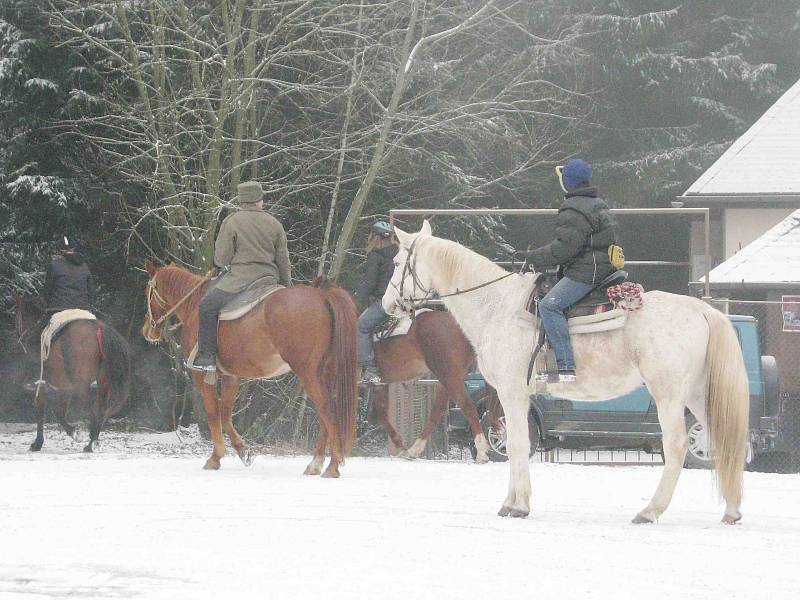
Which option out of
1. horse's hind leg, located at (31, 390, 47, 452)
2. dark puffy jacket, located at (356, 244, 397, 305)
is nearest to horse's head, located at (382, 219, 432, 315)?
dark puffy jacket, located at (356, 244, 397, 305)

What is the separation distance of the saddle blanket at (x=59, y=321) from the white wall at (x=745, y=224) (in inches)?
603

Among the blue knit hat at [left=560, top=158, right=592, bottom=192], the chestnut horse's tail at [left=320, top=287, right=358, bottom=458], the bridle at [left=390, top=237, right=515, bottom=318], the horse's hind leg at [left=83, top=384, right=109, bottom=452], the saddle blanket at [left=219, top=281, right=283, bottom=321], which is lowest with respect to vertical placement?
the horse's hind leg at [left=83, top=384, right=109, bottom=452]

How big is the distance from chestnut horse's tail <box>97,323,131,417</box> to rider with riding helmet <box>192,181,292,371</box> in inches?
194

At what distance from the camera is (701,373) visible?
1048 cm

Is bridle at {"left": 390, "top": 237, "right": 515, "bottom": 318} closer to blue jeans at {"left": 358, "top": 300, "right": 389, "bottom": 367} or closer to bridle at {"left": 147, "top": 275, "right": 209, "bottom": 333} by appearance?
bridle at {"left": 147, "top": 275, "right": 209, "bottom": 333}

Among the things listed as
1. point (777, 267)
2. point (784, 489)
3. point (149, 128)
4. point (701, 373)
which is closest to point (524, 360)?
point (701, 373)

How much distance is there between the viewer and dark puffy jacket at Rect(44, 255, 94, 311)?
18594 mm

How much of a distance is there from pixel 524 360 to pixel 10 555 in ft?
13.4

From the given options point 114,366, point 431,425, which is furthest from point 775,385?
point 114,366

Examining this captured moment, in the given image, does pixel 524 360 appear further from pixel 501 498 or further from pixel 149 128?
pixel 149 128

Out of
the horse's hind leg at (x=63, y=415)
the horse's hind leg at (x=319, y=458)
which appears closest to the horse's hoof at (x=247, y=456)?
the horse's hind leg at (x=319, y=458)

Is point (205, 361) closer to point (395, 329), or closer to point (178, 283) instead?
point (178, 283)

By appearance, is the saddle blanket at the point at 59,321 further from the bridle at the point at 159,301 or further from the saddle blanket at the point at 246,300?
the saddle blanket at the point at 246,300

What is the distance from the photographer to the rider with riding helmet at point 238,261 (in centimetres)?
1380
